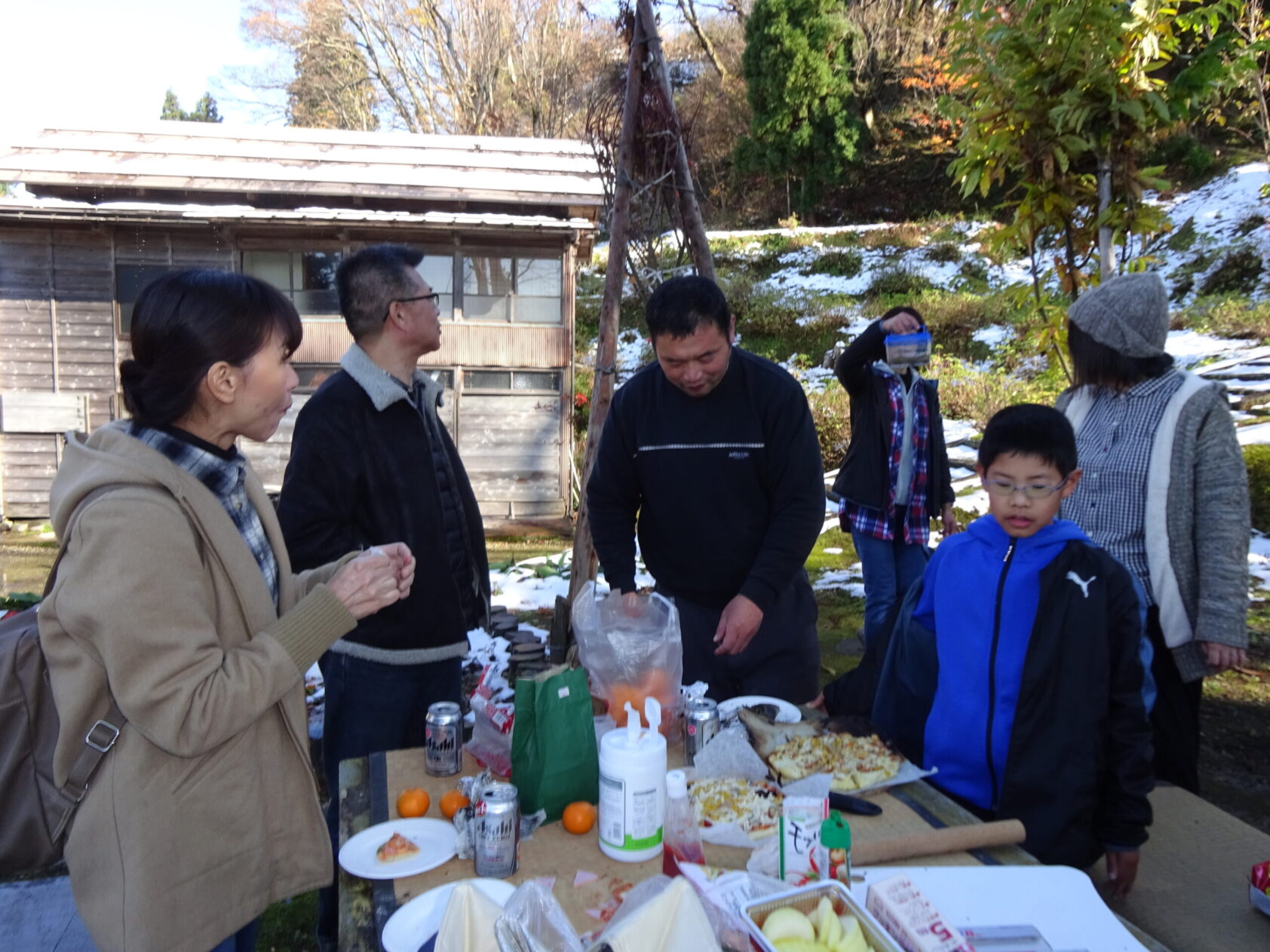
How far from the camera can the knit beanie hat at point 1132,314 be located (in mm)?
2602

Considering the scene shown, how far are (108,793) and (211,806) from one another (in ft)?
0.57

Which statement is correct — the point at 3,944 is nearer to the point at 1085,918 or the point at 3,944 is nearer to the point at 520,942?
the point at 520,942

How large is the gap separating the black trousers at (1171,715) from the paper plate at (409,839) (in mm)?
2136

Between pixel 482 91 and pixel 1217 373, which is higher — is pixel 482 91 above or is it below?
above

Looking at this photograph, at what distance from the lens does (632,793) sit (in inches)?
62.5

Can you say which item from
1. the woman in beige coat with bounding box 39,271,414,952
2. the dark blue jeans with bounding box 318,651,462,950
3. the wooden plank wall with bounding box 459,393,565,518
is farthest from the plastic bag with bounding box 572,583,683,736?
the wooden plank wall with bounding box 459,393,565,518

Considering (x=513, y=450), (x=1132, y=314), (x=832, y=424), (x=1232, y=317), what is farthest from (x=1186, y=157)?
(x=1132, y=314)

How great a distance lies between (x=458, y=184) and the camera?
39.7 ft

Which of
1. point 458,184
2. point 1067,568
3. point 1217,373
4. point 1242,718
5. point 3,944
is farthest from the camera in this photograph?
point 458,184

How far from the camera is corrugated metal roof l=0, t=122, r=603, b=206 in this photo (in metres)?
11.7

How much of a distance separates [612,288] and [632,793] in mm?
3748

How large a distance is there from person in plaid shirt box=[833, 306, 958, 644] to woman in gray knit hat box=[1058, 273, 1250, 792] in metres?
1.90

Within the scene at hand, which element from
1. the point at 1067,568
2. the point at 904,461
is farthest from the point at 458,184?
the point at 1067,568

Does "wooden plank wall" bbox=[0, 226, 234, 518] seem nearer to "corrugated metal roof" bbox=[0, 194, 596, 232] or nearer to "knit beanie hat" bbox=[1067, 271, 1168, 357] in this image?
"corrugated metal roof" bbox=[0, 194, 596, 232]
